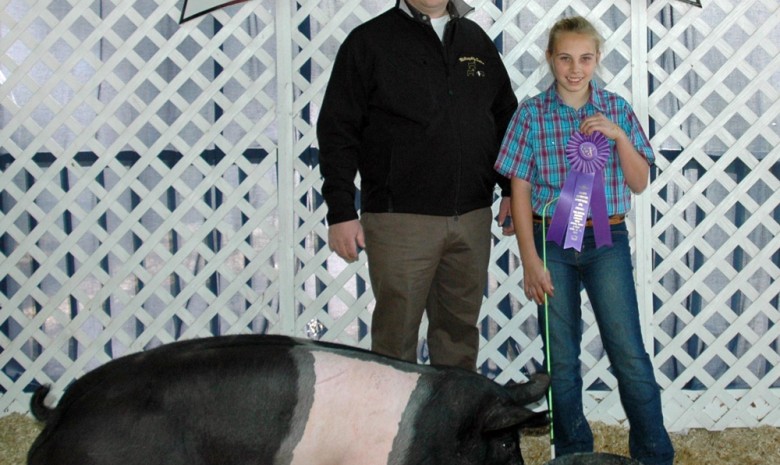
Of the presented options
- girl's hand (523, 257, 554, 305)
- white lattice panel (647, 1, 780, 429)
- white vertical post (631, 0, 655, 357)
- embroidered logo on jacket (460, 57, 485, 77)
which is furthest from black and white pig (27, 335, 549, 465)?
white lattice panel (647, 1, 780, 429)

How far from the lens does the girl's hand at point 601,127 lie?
1.89 metres

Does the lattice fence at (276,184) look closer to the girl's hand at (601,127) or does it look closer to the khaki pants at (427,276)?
the khaki pants at (427,276)

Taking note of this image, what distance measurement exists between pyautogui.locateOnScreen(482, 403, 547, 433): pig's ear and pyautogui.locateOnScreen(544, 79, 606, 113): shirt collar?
36.0 inches

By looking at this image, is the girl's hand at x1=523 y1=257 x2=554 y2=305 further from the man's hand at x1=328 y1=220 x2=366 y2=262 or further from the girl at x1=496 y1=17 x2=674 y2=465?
the man's hand at x1=328 y1=220 x2=366 y2=262

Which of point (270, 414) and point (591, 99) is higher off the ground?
point (591, 99)

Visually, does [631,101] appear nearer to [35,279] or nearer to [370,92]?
[370,92]

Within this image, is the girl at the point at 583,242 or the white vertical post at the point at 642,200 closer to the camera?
the girl at the point at 583,242

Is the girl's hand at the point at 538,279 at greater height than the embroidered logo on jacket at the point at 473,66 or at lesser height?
lesser

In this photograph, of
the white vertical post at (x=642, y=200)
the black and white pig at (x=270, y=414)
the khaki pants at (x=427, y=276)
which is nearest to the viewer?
the black and white pig at (x=270, y=414)

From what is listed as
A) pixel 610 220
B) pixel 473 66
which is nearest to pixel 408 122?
pixel 473 66

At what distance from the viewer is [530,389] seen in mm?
1541

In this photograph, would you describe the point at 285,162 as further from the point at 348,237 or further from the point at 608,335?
the point at 608,335

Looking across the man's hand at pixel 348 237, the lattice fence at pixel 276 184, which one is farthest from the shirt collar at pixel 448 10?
the man's hand at pixel 348 237

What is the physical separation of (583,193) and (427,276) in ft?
1.55
